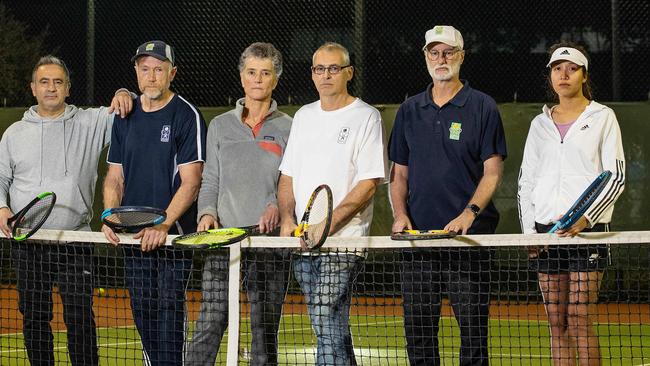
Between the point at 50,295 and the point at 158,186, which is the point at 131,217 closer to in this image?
the point at 158,186

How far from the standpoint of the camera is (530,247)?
4875mm

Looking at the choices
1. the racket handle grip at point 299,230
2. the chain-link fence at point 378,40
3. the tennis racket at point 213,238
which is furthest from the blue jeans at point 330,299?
the chain-link fence at point 378,40

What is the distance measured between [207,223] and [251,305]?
0.47 m

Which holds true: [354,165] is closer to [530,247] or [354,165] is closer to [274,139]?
[274,139]

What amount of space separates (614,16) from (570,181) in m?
6.32

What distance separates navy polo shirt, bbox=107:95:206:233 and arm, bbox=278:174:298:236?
1.47 feet

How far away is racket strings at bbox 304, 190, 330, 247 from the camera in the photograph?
4.45m

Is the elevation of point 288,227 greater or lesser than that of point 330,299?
greater

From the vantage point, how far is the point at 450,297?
4.82 m

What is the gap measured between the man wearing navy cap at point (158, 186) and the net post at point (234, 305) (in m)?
0.31

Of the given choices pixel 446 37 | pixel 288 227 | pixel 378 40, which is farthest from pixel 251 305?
pixel 378 40

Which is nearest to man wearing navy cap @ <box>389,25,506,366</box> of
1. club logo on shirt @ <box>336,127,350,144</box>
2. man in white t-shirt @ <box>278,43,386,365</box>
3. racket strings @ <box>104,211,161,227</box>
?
man in white t-shirt @ <box>278,43,386,365</box>

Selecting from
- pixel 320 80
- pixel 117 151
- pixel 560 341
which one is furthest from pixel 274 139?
pixel 560 341

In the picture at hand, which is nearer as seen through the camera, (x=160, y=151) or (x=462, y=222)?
(x=462, y=222)
